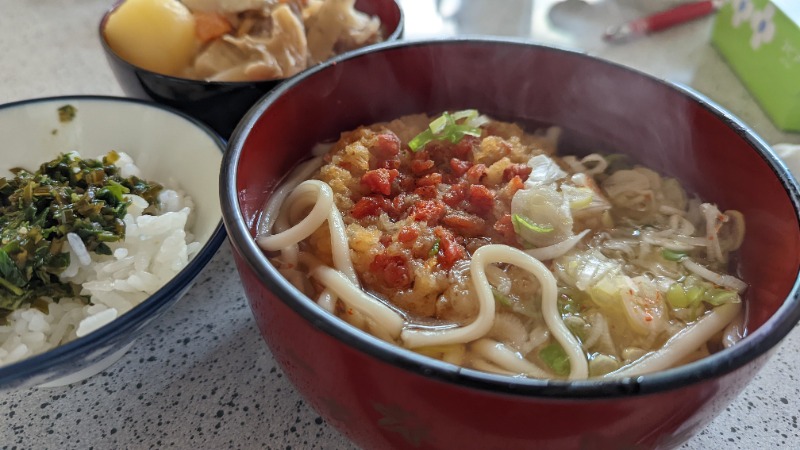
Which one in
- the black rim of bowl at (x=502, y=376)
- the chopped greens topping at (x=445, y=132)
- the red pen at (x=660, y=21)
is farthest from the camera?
the red pen at (x=660, y=21)

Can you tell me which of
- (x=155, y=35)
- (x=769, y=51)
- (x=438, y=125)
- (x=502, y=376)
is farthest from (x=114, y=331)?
(x=769, y=51)

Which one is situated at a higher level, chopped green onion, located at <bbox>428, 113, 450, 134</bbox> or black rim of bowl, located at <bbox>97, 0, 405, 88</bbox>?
chopped green onion, located at <bbox>428, 113, 450, 134</bbox>

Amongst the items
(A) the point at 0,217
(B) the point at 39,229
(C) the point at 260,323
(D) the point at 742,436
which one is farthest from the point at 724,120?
(A) the point at 0,217

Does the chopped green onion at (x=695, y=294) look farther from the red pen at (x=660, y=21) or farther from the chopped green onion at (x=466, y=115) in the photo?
the red pen at (x=660, y=21)

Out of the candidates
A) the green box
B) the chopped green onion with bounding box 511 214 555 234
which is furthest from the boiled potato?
the green box

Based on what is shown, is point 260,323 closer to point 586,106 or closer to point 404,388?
point 404,388

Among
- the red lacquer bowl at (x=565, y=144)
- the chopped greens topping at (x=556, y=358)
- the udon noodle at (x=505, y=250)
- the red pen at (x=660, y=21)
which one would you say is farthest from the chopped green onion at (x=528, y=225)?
the red pen at (x=660, y=21)

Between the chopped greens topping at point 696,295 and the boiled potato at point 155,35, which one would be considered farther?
the boiled potato at point 155,35

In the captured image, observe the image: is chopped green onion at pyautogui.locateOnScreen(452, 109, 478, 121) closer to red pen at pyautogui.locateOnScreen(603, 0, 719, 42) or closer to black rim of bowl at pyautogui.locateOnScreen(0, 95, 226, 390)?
black rim of bowl at pyautogui.locateOnScreen(0, 95, 226, 390)
